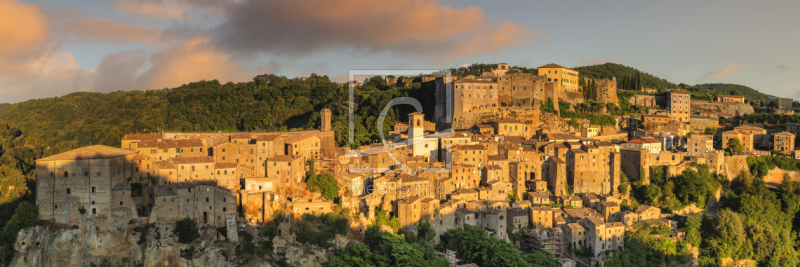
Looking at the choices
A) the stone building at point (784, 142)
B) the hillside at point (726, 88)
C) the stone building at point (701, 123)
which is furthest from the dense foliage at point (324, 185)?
the hillside at point (726, 88)

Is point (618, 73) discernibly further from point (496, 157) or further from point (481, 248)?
point (481, 248)

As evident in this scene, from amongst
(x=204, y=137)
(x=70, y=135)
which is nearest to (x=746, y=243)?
(x=204, y=137)

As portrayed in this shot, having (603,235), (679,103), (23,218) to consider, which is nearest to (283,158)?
(23,218)

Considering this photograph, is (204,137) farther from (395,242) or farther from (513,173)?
(513,173)

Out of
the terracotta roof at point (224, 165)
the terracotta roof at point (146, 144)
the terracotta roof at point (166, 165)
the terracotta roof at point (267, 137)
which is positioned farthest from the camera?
the terracotta roof at point (267, 137)

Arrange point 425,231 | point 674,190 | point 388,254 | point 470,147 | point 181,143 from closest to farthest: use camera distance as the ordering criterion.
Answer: point 388,254 → point 425,231 → point 181,143 → point 470,147 → point 674,190

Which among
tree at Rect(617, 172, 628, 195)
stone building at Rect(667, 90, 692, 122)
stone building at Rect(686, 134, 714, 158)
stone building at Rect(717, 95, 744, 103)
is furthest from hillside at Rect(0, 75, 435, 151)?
stone building at Rect(717, 95, 744, 103)

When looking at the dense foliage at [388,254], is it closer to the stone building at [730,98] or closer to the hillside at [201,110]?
the hillside at [201,110]
